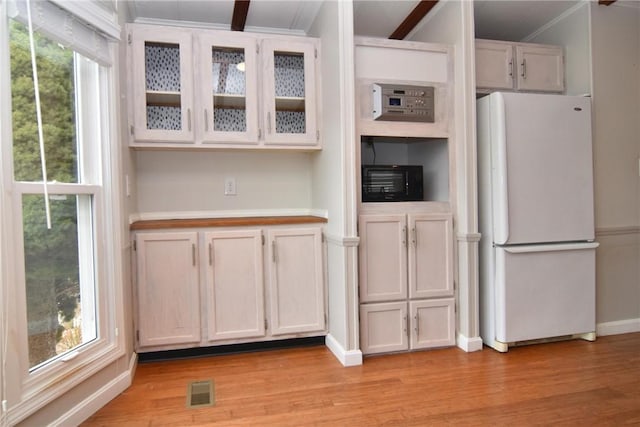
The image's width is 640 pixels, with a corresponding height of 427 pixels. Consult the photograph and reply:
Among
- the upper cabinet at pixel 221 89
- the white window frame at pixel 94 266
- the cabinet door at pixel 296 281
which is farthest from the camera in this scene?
the cabinet door at pixel 296 281

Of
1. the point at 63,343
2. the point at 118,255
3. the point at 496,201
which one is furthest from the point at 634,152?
the point at 63,343

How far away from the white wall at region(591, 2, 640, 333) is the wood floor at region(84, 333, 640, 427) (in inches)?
13.8

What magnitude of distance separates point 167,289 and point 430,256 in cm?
171

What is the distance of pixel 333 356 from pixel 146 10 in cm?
260

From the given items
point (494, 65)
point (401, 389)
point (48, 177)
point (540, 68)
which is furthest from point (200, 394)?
point (540, 68)

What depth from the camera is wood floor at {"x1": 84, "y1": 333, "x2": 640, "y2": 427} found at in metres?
1.85

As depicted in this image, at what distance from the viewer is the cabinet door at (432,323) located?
2633 mm

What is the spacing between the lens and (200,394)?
6.91 ft

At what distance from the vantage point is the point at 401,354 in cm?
260

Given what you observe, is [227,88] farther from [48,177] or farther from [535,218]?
[535,218]

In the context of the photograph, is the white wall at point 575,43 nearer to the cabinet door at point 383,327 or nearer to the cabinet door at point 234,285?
the cabinet door at point 383,327

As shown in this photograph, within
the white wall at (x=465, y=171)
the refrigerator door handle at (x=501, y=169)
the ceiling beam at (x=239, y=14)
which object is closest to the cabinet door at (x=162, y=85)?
the ceiling beam at (x=239, y=14)

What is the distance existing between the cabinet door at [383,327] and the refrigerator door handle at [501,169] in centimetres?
79

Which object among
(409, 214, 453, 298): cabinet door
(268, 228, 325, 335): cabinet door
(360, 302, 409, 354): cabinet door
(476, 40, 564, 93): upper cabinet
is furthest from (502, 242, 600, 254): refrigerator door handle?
(268, 228, 325, 335): cabinet door
